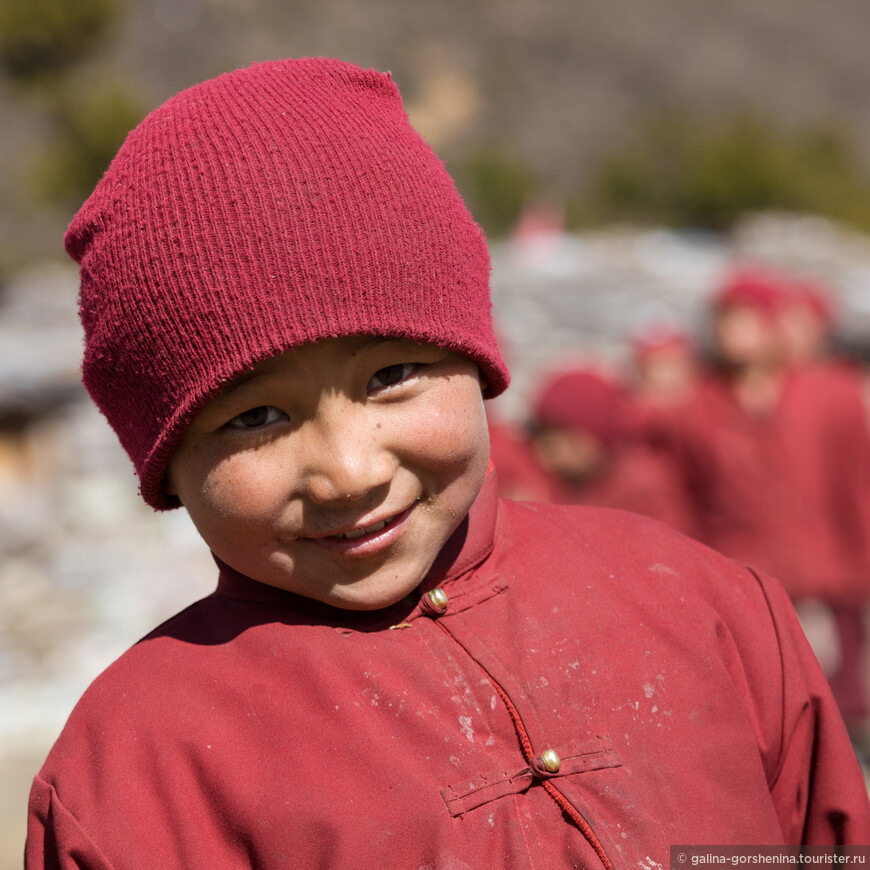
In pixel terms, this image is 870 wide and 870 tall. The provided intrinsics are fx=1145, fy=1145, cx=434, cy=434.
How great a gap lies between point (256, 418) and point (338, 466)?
0.13 m

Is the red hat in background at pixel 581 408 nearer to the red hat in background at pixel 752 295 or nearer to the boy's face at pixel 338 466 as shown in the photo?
the red hat in background at pixel 752 295

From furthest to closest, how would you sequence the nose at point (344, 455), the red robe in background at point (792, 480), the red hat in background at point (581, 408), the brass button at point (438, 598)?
the red hat in background at point (581, 408) → the red robe in background at point (792, 480) → the brass button at point (438, 598) → the nose at point (344, 455)

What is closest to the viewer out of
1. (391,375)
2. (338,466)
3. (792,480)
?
(338,466)

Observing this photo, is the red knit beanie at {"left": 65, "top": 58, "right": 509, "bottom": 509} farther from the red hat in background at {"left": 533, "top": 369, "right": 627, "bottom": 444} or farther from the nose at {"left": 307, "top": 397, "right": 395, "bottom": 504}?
the red hat in background at {"left": 533, "top": 369, "right": 627, "bottom": 444}

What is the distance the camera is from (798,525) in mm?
4453

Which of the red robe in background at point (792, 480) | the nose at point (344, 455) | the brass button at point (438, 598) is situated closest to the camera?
the nose at point (344, 455)

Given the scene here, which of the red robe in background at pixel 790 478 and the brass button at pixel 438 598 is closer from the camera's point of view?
the brass button at pixel 438 598

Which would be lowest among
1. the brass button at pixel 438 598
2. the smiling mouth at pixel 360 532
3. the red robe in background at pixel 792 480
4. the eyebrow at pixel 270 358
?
the red robe in background at pixel 792 480

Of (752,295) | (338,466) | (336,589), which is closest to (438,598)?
(336,589)

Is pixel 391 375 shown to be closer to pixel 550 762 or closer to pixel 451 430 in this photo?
pixel 451 430

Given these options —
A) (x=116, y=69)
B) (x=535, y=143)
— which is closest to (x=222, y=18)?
(x=535, y=143)

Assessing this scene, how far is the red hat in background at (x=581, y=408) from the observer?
4.52m

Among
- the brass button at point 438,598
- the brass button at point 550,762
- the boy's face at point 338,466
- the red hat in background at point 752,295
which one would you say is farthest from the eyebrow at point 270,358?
the red hat in background at point 752,295

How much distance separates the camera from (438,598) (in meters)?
1.44
